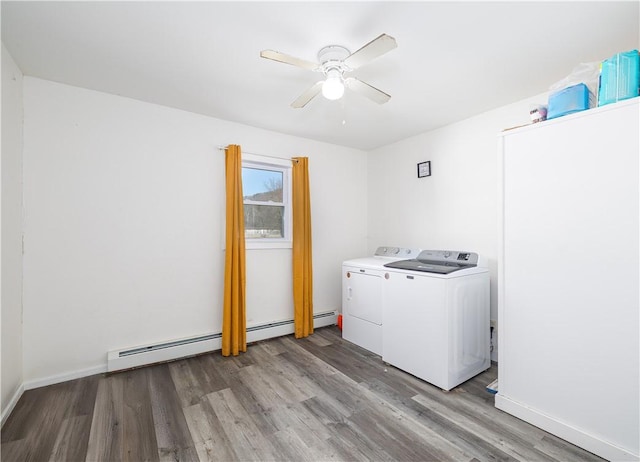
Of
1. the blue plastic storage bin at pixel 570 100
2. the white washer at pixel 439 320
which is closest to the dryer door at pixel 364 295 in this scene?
the white washer at pixel 439 320

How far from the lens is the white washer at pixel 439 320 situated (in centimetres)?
218

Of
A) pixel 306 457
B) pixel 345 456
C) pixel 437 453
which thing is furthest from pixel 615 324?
pixel 306 457

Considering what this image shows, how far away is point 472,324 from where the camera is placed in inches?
92.9

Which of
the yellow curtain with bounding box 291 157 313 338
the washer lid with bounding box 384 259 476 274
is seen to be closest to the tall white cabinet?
the washer lid with bounding box 384 259 476 274

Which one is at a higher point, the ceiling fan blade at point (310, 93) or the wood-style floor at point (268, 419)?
the ceiling fan blade at point (310, 93)

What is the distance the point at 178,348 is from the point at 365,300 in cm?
186

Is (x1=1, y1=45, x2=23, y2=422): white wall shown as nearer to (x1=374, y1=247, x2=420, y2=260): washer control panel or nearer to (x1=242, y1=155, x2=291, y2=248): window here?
(x1=242, y1=155, x2=291, y2=248): window

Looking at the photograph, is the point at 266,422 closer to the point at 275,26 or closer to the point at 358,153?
the point at 275,26

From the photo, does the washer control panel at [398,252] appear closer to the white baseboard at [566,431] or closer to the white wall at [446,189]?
the white wall at [446,189]

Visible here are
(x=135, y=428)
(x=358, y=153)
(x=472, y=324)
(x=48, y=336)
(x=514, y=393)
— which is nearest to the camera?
(x=135, y=428)

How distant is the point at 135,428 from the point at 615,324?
277 cm

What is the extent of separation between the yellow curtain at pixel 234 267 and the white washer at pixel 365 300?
3.68 ft

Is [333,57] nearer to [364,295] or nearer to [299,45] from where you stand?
[299,45]

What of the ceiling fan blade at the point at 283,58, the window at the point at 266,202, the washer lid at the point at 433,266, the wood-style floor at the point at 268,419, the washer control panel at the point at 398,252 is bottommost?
the wood-style floor at the point at 268,419
